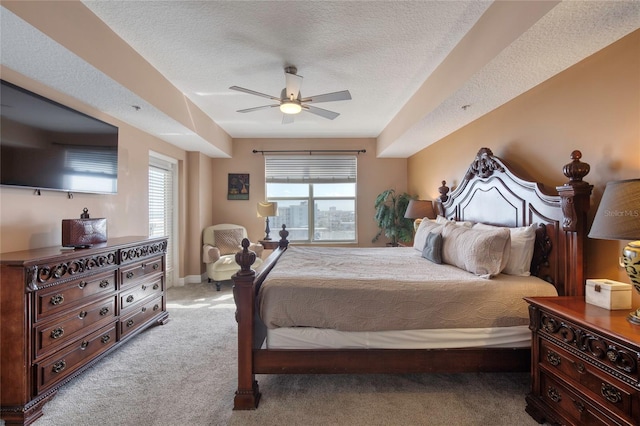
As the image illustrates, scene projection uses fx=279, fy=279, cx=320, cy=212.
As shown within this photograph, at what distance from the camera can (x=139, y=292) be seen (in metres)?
2.79

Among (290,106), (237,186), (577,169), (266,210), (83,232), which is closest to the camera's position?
(577,169)

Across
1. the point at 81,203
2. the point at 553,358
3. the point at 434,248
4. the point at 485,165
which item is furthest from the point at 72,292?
the point at 485,165

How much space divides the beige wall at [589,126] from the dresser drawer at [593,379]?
1.93 feet

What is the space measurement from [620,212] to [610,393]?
821mm

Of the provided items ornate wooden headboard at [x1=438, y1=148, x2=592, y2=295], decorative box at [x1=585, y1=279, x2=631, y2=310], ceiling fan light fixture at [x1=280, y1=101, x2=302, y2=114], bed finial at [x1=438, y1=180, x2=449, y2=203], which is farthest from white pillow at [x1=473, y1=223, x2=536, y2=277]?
ceiling fan light fixture at [x1=280, y1=101, x2=302, y2=114]

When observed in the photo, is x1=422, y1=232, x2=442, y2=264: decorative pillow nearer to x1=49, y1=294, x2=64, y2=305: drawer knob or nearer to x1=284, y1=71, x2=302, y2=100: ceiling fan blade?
x1=284, y1=71, x2=302, y2=100: ceiling fan blade

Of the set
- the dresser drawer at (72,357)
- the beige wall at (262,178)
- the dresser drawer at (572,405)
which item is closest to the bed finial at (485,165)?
the dresser drawer at (572,405)

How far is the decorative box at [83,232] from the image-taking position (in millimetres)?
2154

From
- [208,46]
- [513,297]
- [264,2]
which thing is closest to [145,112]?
[208,46]

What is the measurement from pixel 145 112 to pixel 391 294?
3001 millimetres

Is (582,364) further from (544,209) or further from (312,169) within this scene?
(312,169)

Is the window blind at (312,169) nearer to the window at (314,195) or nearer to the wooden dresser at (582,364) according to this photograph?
the window at (314,195)

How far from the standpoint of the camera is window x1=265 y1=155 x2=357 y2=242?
550 cm

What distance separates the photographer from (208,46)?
2369 millimetres
